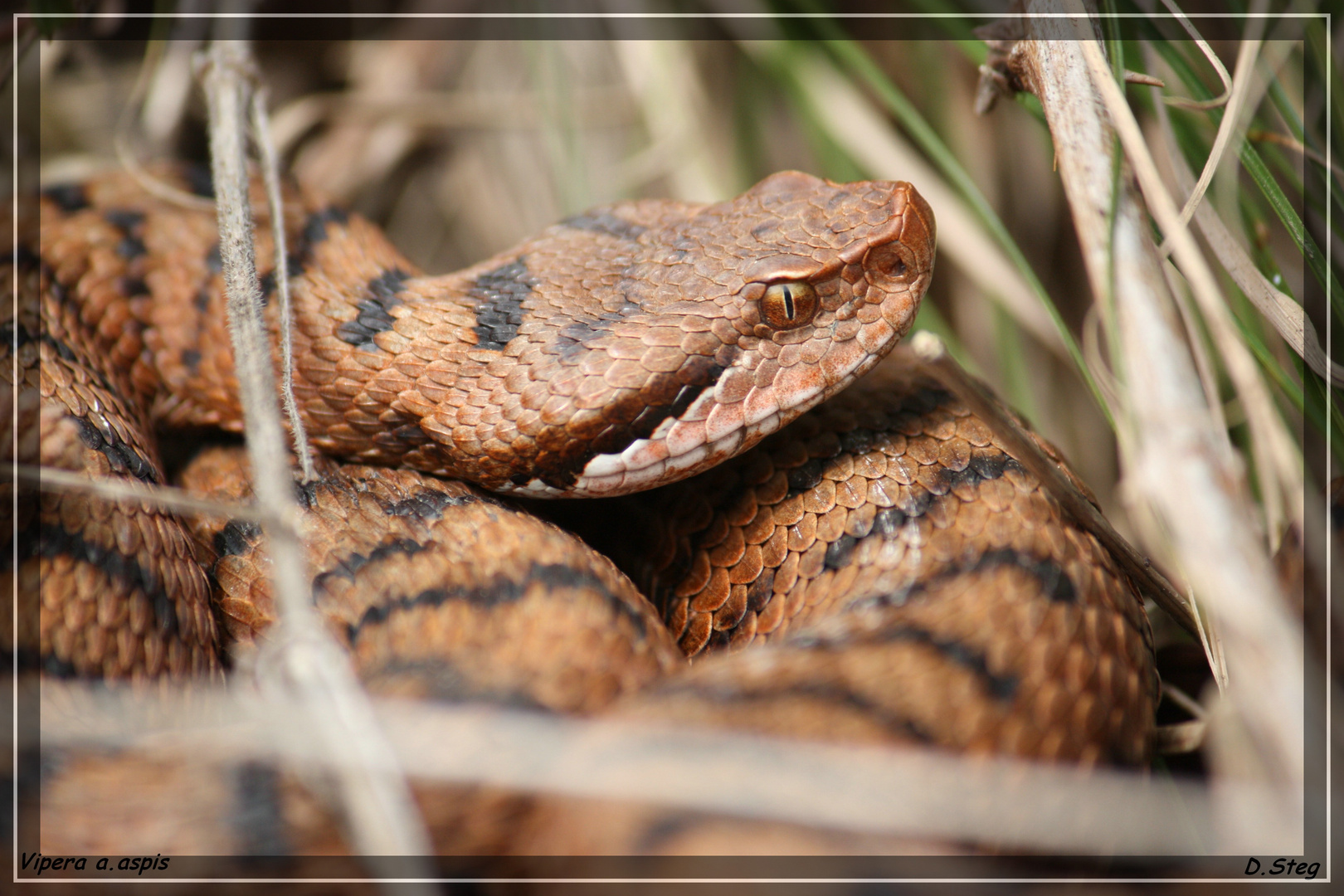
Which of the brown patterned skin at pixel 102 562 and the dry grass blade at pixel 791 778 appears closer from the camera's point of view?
the dry grass blade at pixel 791 778

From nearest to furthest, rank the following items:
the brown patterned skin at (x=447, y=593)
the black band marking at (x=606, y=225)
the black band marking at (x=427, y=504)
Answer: the brown patterned skin at (x=447, y=593)
the black band marking at (x=427, y=504)
the black band marking at (x=606, y=225)

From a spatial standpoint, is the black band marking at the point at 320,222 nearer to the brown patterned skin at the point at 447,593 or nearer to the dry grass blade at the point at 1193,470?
the brown patterned skin at the point at 447,593

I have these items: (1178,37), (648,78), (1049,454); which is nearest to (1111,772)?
(1049,454)

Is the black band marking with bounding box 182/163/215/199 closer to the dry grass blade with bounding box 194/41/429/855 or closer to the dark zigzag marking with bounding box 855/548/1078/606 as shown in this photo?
the dry grass blade with bounding box 194/41/429/855

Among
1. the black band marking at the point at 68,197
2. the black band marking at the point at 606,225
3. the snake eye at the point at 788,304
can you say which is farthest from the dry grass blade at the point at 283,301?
the snake eye at the point at 788,304

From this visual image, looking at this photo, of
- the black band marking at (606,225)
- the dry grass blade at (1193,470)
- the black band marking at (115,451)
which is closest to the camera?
the dry grass blade at (1193,470)

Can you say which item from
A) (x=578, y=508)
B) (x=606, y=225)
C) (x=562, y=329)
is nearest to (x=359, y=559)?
(x=578, y=508)

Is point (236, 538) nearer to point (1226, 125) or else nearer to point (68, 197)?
point (68, 197)
